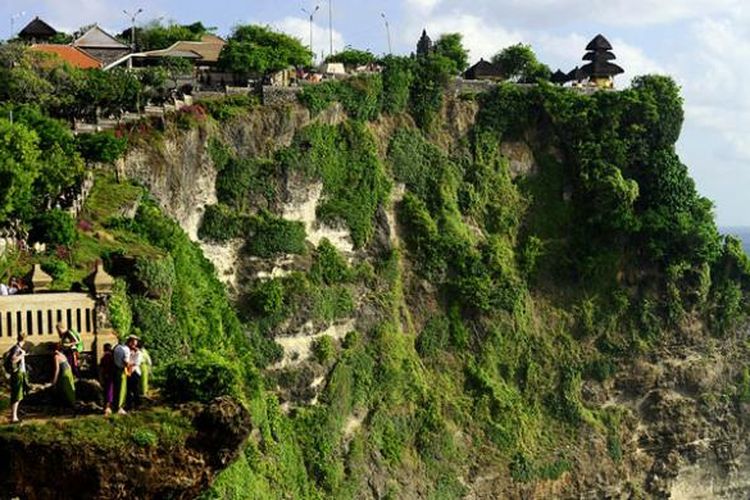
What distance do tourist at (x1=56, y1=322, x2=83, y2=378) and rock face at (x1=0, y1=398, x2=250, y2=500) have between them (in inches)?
91.5

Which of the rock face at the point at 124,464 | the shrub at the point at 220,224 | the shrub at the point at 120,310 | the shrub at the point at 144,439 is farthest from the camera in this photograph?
the shrub at the point at 220,224

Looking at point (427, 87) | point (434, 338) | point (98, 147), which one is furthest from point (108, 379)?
point (427, 87)

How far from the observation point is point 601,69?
243 ft

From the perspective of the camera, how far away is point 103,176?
1820 inches

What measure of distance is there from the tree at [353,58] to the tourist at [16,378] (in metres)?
50.6

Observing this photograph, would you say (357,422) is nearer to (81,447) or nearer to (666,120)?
(666,120)

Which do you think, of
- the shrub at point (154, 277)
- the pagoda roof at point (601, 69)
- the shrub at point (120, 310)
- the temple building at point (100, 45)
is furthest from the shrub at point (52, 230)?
the pagoda roof at point (601, 69)

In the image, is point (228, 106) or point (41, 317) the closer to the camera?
point (41, 317)

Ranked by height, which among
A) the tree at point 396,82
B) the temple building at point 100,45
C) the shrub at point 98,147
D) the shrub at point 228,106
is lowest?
the shrub at point 98,147

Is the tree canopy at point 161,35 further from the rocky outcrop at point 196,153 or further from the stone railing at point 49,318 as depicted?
the stone railing at point 49,318

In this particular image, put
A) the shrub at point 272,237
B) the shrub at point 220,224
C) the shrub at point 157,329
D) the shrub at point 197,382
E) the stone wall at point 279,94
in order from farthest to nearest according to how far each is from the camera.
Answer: the stone wall at point 279,94, the shrub at point 272,237, the shrub at point 220,224, the shrub at point 157,329, the shrub at point 197,382

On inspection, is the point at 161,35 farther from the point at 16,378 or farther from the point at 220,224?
the point at 16,378

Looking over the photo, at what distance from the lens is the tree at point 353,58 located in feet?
230

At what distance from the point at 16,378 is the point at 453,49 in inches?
2252
